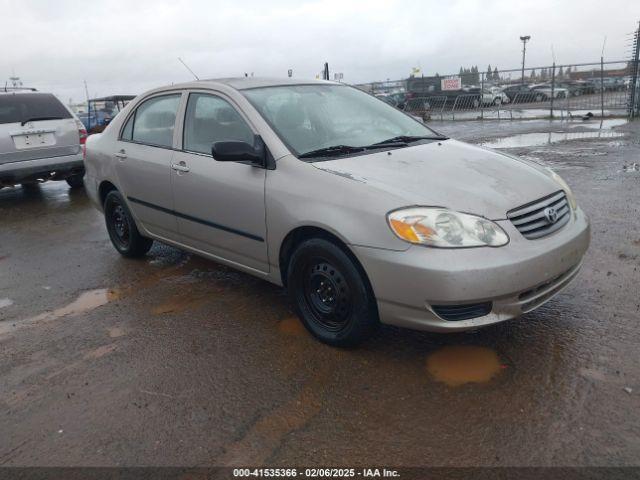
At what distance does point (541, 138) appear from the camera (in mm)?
13203

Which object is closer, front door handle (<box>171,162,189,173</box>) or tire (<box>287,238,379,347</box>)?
tire (<box>287,238,379,347</box>)

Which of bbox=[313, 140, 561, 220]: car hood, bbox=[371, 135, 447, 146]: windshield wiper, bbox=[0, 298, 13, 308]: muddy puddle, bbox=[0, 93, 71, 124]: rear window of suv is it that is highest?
bbox=[0, 93, 71, 124]: rear window of suv

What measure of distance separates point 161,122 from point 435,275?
2916 mm

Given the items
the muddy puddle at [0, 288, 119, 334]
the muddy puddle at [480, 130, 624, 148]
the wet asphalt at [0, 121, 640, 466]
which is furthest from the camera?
the muddy puddle at [480, 130, 624, 148]

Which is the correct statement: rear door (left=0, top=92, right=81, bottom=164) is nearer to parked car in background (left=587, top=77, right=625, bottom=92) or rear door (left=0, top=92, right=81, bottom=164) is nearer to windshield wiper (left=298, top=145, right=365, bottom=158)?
windshield wiper (left=298, top=145, right=365, bottom=158)

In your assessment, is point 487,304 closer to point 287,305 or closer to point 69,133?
point 287,305

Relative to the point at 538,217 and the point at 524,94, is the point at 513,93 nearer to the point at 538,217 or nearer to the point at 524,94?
the point at 524,94

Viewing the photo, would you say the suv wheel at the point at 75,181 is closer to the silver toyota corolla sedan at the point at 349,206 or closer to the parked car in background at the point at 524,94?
the silver toyota corolla sedan at the point at 349,206

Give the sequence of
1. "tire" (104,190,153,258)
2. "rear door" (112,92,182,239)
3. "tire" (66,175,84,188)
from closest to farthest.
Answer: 1. "rear door" (112,92,182,239)
2. "tire" (104,190,153,258)
3. "tire" (66,175,84,188)

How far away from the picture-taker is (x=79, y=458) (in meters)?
2.46

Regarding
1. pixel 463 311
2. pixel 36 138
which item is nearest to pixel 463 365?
pixel 463 311

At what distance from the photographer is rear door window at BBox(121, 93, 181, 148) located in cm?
442

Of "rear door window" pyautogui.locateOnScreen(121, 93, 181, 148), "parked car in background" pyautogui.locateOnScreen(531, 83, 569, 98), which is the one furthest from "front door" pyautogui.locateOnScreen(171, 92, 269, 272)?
"parked car in background" pyautogui.locateOnScreen(531, 83, 569, 98)

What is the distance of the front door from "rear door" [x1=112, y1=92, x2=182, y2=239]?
0.18m
